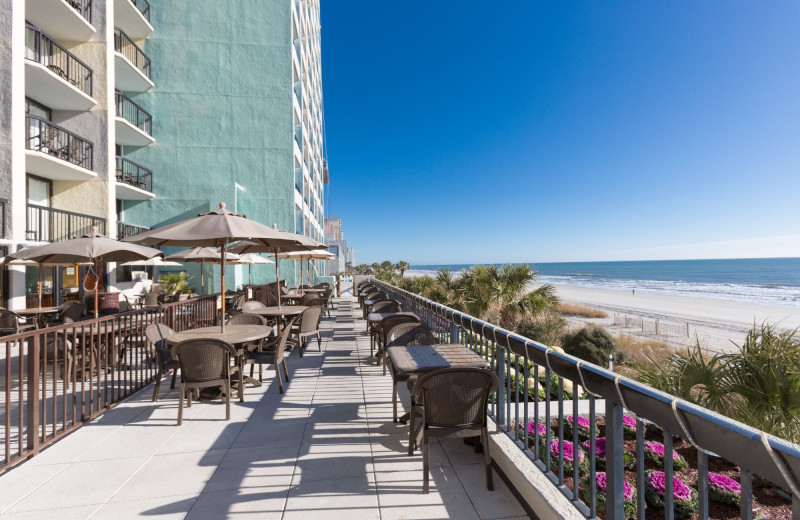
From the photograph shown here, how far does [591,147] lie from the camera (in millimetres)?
46469

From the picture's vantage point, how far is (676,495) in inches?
100

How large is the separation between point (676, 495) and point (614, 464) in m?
1.24

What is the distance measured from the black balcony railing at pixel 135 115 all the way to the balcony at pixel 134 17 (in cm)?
367

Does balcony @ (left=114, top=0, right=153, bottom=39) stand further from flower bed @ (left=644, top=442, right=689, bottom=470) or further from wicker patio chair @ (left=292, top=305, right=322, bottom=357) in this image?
flower bed @ (left=644, top=442, right=689, bottom=470)

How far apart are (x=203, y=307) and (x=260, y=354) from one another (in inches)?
135

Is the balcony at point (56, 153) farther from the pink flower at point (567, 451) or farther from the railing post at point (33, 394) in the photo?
Answer: the pink flower at point (567, 451)

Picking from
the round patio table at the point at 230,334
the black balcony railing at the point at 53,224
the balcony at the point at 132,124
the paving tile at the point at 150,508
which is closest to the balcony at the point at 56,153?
the black balcony railing at the point at 53,224

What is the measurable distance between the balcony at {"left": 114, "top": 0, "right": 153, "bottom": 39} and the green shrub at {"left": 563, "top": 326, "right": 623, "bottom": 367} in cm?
2320

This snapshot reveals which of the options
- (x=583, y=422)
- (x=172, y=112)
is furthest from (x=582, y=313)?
(x=172, y=112)

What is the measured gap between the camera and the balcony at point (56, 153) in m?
11.4

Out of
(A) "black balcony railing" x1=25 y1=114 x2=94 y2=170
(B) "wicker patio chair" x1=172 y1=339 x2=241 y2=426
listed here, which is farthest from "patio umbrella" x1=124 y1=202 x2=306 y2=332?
(A) "black balcony railing" x1=25 y1=114 x2=94 y2=170

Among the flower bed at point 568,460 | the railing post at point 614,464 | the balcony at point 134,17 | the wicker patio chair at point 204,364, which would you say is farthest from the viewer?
the balcony at point 134,17

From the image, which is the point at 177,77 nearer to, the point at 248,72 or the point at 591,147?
the point at 248,72

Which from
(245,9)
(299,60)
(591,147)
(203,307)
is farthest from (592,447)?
(591,147)
